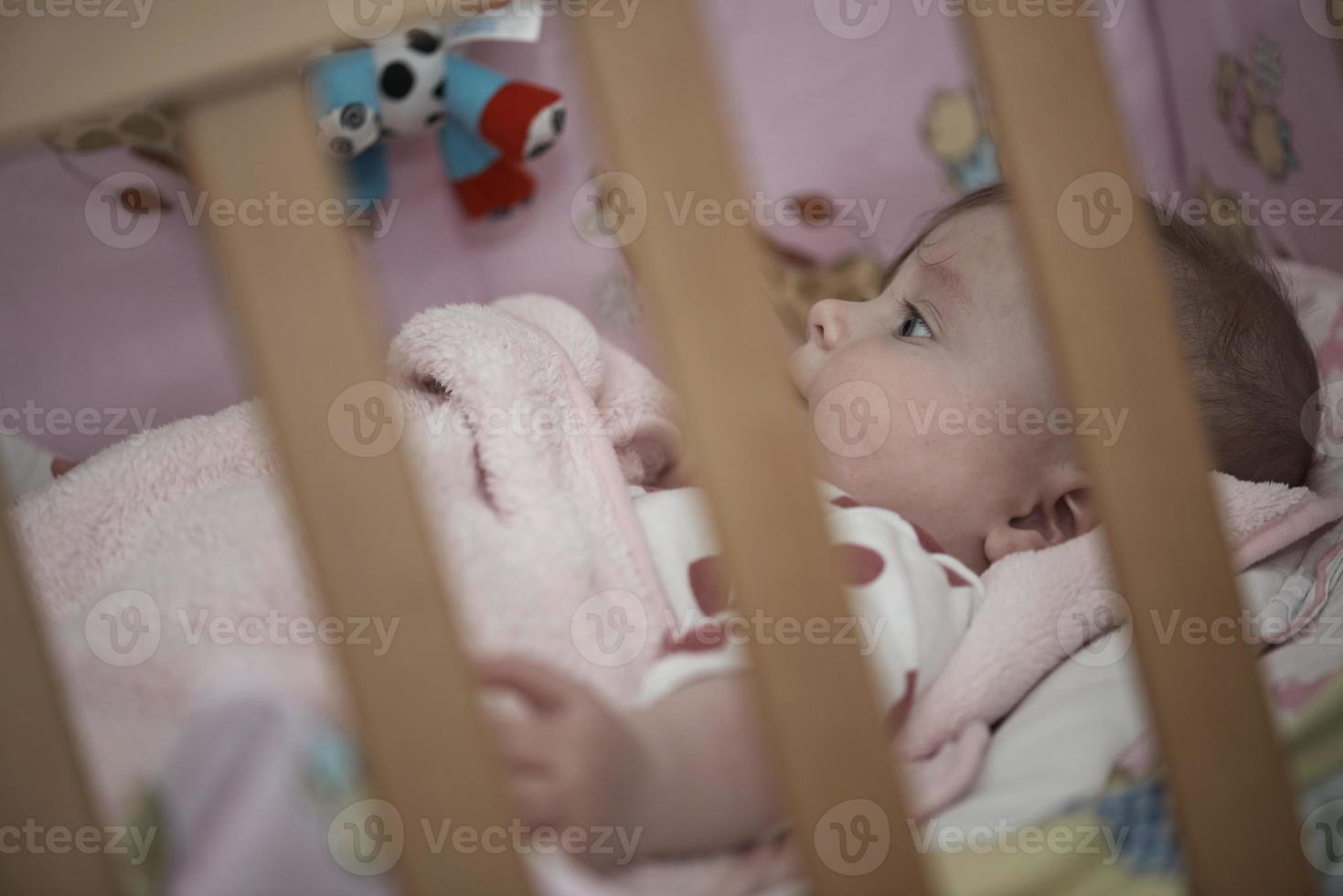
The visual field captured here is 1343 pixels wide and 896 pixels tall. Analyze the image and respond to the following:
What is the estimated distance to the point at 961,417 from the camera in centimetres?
97

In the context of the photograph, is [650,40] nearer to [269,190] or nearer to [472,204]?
[269,190]

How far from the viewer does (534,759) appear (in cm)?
60
